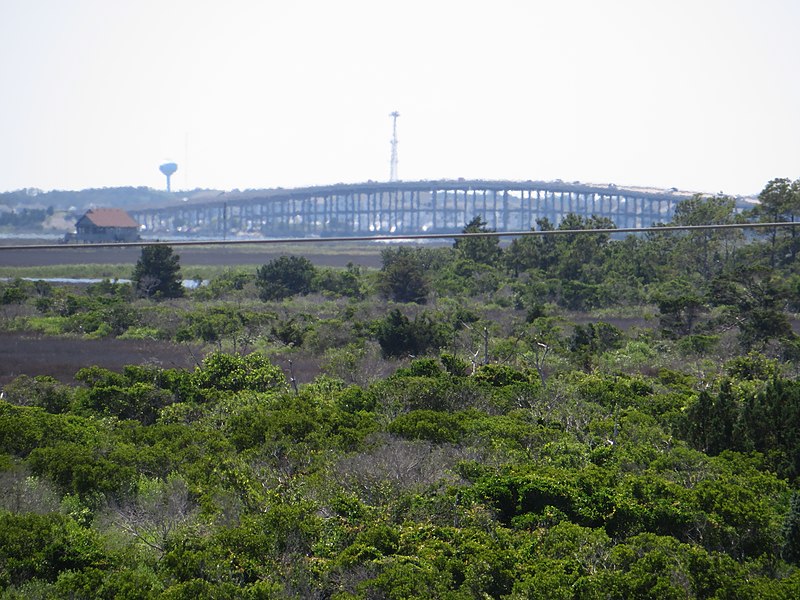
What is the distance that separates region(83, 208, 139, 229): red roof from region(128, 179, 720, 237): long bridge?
39.1 metres

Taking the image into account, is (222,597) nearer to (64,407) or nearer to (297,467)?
(297,467)

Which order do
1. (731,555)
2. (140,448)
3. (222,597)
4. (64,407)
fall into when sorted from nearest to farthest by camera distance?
(222,597) → (731,555) → (140,448) → (64,407)

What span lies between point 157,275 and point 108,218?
70237mm

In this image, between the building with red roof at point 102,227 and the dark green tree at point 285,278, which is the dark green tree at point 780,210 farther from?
the building with red roof at point 102,227

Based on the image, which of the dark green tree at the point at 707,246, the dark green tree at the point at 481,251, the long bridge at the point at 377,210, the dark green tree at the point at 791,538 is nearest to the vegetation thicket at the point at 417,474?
the dark green tree at the point at 791,538

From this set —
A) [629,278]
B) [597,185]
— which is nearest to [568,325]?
[629,278]

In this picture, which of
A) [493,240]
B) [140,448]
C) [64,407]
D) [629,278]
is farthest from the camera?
[493,240]

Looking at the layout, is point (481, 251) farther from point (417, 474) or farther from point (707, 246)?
point (417, 474)

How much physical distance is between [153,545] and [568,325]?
31267mm

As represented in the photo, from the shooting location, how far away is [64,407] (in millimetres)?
25406

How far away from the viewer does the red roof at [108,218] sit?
403 ft

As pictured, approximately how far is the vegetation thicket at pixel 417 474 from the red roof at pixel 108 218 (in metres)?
90.3

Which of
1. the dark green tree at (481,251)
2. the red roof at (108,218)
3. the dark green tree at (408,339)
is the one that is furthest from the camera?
the red roof at (108,218)

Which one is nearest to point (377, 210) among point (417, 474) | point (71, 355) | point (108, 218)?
point (108, 218)
